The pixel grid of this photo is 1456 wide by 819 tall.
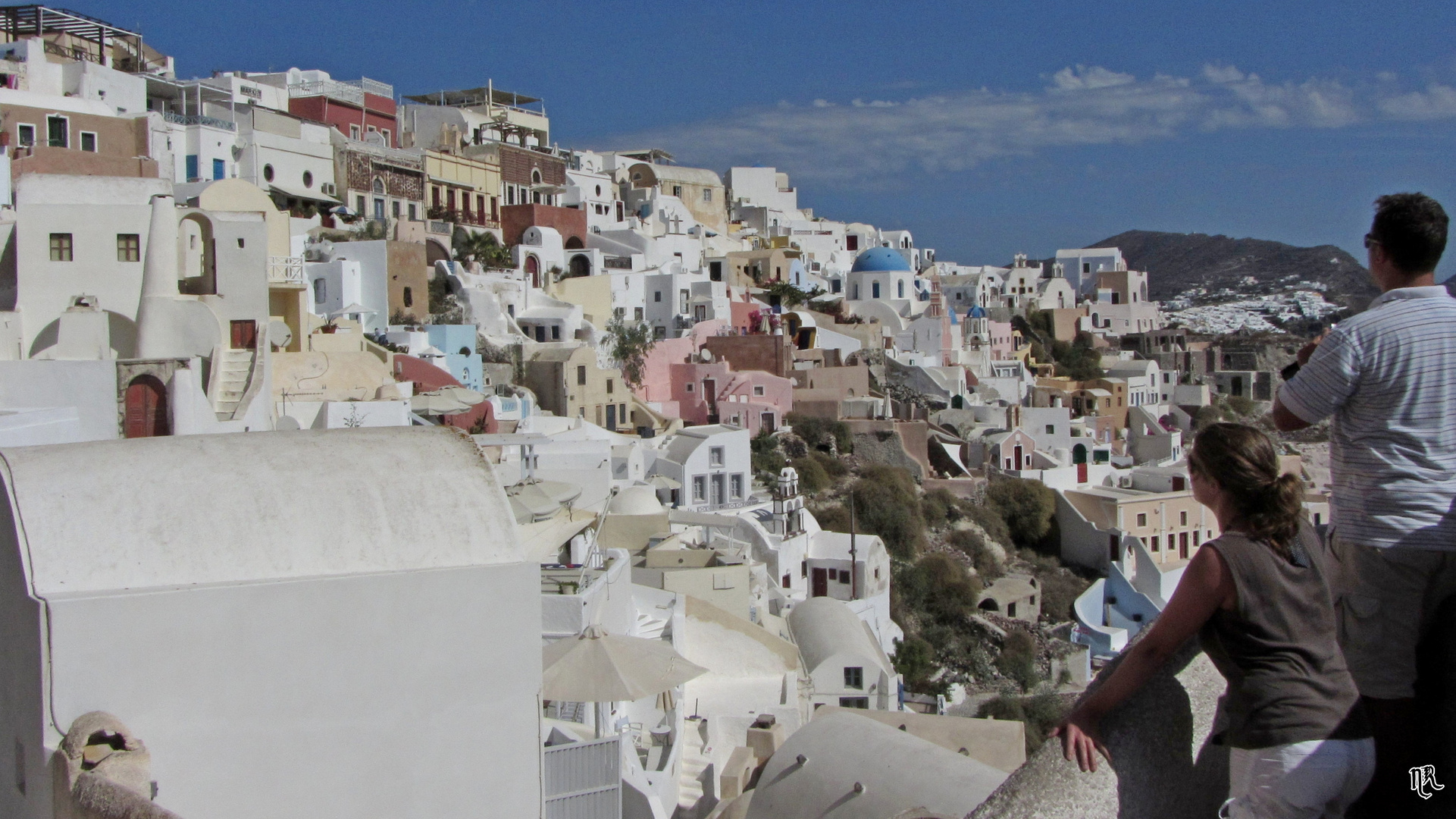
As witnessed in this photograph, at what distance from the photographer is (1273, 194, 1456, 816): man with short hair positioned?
2.73 meters

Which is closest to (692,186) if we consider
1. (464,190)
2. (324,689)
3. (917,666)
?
(464,190)

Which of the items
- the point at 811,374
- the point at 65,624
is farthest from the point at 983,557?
the point at 65,624

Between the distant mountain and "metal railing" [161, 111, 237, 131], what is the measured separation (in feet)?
304

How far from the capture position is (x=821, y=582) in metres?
20.3

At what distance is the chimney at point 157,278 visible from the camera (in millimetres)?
13906

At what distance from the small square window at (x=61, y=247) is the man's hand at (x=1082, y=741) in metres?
14.7

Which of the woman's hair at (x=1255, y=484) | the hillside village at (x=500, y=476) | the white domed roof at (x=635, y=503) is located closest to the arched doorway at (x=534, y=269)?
the hillside village at (x=500, y=476)

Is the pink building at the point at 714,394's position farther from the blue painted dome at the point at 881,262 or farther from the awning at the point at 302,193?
A: the blue painted dome at the point at 881,262

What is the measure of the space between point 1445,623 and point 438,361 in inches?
837

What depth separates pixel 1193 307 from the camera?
98.7 m

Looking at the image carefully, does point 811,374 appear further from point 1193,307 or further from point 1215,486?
point 1193,307

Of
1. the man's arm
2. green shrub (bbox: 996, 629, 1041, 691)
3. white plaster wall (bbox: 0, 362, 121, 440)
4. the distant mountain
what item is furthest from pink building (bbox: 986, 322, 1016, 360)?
the distant mountain

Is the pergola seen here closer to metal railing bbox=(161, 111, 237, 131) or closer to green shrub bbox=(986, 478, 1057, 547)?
metal railing bbox=(161, 111, 237, 131)

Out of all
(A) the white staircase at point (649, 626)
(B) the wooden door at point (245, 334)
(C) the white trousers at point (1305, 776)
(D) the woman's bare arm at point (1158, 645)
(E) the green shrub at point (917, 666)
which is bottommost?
(E) the green shrub at point (917, 666)
